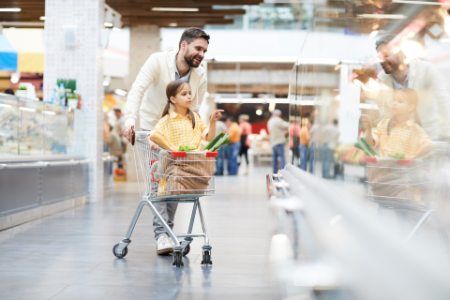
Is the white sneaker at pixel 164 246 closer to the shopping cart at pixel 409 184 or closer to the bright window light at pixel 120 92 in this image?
the shopping cart at pixel 409 184

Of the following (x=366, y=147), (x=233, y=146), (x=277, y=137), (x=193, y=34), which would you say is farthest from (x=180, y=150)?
(x=233, y=146)

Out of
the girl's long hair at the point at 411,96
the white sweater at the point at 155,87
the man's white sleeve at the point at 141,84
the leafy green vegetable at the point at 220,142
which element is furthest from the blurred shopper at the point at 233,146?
the girl's long hair at the point at 411,96

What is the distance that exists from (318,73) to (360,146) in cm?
230

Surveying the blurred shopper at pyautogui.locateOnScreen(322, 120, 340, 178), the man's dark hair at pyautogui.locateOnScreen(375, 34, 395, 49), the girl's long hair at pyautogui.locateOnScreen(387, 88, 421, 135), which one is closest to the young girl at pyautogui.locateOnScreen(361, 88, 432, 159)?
the girl's long hair at pyautogui.locateOnScreen(387, 88, 421, 135)

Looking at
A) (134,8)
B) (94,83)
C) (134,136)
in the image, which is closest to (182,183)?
(134,136)

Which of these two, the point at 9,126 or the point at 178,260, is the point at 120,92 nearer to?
the point at 9,126

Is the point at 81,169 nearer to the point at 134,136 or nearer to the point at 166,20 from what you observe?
the point at 134,136

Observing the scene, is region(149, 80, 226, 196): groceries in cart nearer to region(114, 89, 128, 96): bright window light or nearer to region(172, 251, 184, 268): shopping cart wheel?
region(172, 251, 184, 268): shopping cart wheel

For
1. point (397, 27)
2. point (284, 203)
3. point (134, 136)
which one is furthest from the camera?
point (134, 136)

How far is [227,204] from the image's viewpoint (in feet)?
23.6

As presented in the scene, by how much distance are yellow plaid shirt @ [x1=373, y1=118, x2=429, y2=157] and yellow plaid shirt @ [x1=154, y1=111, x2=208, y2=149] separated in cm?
206

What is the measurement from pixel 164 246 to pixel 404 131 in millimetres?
2647

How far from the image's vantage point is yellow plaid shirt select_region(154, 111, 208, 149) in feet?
11.1

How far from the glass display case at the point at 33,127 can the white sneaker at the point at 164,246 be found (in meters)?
2.14
